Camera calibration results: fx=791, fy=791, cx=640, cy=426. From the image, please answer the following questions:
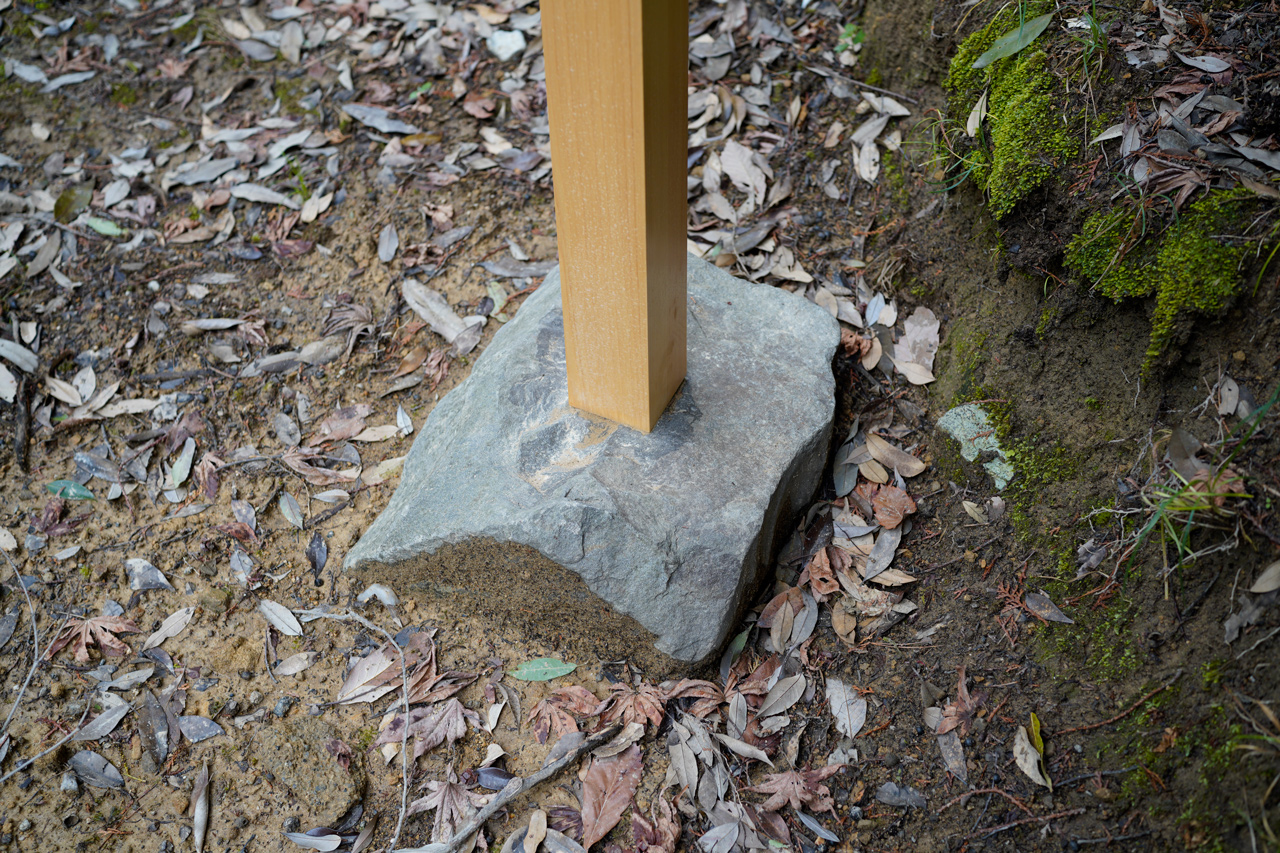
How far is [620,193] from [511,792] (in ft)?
4.85

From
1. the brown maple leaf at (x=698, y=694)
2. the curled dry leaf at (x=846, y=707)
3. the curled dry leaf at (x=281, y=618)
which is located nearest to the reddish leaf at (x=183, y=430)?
the curled dry leaf at (x=281, y=618)

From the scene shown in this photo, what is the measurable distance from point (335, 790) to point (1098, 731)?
1.88 m

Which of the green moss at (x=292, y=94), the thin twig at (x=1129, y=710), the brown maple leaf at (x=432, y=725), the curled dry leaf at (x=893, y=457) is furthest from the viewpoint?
the green moss at (x=292, y=94)

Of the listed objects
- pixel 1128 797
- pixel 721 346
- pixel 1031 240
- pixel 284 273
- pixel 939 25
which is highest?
pixel 939 25

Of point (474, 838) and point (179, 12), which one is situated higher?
point (179, 12)

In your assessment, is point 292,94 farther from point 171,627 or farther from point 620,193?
point 620,193

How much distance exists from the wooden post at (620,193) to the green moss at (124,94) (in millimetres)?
3196

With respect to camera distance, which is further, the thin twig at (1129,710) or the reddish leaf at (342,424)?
the reddish leaf at (342,424)

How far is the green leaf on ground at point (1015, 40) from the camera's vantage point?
2260mm

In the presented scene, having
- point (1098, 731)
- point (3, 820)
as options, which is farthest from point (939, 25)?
point (3, 820)

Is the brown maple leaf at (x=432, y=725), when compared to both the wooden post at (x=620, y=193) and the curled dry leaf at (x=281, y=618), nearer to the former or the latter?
the curled dry leaf at (x=281, y=618)

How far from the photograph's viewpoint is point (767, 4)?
3.64 m

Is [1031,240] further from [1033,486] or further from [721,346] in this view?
[721,346]

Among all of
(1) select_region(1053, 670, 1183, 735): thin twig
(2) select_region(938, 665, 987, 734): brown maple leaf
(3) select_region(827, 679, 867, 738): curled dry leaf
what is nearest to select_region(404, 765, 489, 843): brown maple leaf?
(3) select_region(827, 679, 867, 738): curled dry leaf
